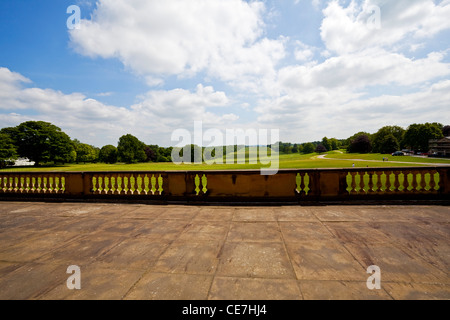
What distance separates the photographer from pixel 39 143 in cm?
5612

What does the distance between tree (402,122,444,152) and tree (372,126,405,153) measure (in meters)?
5.37

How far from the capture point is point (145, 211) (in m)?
6.27

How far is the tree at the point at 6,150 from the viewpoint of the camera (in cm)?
4965

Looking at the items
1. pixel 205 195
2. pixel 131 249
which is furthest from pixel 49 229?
→ pixel 205 195

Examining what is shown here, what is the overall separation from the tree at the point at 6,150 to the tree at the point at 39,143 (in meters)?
3.01

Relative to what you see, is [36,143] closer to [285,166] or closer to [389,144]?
[285,166]

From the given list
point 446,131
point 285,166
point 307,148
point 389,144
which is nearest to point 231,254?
point 285,166

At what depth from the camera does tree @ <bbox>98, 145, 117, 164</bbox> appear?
84969 mm

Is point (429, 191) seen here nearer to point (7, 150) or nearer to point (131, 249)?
point (131, 249)

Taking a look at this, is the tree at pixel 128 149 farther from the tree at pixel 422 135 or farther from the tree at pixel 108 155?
the tree at pixel 422 135

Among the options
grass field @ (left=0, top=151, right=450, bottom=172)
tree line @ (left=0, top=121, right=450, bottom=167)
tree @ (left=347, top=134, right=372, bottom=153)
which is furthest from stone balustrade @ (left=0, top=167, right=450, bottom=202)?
tree @ (left=347, top=134, right=372, bottom=153)

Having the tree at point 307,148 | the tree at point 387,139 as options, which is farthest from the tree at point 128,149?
the tree at point 307,148

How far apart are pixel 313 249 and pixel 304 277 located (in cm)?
94

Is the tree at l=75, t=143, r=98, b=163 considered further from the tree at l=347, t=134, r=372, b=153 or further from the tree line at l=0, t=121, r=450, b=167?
the tree at l=347, t=134, r=372, b=153
